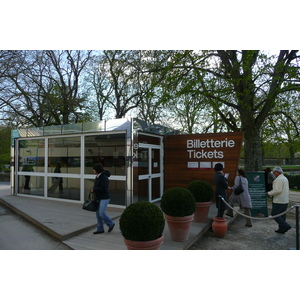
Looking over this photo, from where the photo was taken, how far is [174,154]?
9914 mm

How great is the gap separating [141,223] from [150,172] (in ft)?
17.6

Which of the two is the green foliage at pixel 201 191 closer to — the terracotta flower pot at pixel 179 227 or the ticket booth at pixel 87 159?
the terracotta flower pot at pixel 179 227

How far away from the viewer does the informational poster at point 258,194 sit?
778 centimetres

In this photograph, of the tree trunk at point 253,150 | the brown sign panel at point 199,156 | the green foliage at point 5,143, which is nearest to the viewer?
the brown sign panel at point 199,156

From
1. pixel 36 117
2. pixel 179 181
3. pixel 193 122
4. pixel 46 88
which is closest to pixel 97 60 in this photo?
pixel 46 88

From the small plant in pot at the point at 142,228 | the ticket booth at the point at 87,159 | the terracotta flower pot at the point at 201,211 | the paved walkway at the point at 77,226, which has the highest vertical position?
the ticket booth at the point at 87,159

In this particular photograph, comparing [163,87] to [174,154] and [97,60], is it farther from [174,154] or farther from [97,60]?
[97,60]

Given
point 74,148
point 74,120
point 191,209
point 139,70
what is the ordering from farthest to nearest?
point 74,120
point 139,70
point 74,148
point 191,209

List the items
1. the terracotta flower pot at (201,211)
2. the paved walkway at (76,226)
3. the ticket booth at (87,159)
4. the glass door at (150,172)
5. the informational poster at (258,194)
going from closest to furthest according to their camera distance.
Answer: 1. the paved walkway at (76,226)
2. the terracotta flower pot at (201,211)
3. the informational poster at (258,194)
4. the ticket booth at (87,159)
5. the glass door at (150,172)

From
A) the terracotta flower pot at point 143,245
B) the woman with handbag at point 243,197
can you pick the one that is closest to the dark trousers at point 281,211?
the woman with handbag at point 243,197

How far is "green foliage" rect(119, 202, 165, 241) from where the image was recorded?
12.5ft

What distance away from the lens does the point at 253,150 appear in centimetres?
1166

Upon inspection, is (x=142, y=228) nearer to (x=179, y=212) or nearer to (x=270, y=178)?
(x=179, y=212)

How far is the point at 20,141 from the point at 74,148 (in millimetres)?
3652
